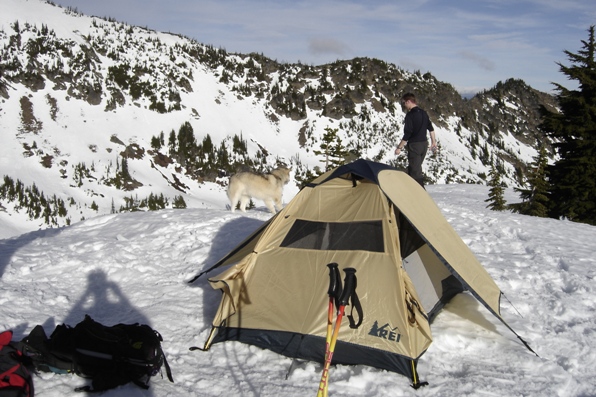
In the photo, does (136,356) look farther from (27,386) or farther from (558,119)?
(558,119)

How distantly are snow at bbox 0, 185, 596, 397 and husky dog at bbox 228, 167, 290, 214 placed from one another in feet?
6.04

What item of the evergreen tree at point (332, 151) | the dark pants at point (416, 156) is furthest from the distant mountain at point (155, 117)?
the dark pants at point (416, 156)

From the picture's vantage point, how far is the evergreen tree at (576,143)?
19719 mm

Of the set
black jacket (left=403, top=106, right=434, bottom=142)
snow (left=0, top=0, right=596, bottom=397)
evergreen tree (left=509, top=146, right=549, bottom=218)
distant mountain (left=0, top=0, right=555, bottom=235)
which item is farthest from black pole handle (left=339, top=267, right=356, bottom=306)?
distant mountain (left=0, top=0, right=555, bottom=235)

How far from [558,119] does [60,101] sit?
7927 centimetres

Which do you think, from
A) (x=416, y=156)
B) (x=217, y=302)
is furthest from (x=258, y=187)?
(x=217, y=302)

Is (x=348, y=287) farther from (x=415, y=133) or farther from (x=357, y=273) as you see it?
(x=415, y=133)

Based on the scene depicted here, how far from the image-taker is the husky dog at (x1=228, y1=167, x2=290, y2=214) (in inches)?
532

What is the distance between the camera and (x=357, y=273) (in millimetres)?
5367

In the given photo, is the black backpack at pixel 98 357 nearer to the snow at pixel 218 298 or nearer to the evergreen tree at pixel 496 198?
the snow at pixel 218 298

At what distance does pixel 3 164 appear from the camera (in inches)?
2399

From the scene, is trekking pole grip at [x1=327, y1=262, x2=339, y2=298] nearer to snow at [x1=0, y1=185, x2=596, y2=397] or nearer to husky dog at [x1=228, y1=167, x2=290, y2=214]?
snow at [x1=0, y1=185, x2=596, y2=397]

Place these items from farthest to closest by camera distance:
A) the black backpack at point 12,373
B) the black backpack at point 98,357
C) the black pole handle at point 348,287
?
the black backpack at point 98,357 → the black backpack at point 12,373 → the black pole handle at point 348,287

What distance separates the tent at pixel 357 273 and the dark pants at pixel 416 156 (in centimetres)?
296
